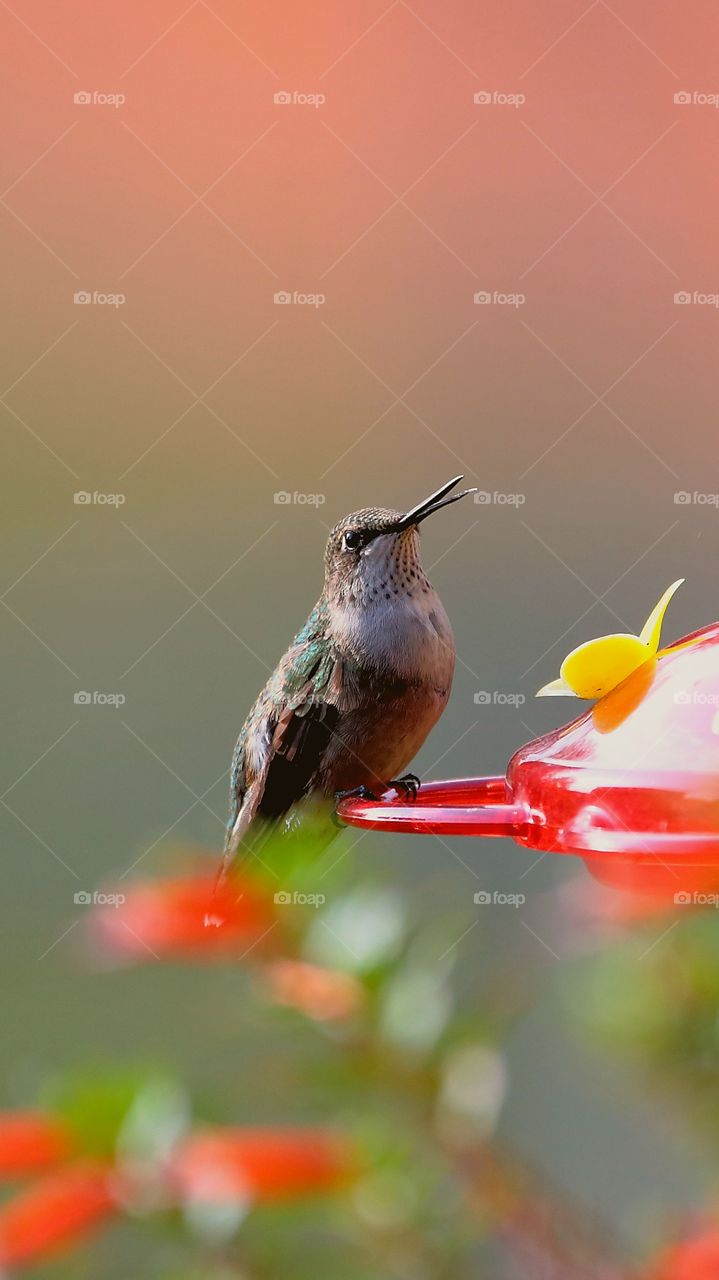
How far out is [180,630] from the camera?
269 inches

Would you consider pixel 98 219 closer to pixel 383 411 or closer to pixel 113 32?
pixel 113 32

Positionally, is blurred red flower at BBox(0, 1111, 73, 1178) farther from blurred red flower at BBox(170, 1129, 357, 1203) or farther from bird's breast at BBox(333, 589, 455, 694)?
bird's breast at BBox(333, 589, 455, 694)

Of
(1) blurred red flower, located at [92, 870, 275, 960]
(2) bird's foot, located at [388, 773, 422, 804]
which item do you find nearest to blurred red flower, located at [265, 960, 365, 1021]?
(1) blurred red flower, located at [92, 870, 275, 960]

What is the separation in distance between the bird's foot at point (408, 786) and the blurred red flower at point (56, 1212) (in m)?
0.88

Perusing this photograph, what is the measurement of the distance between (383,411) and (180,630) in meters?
1.52

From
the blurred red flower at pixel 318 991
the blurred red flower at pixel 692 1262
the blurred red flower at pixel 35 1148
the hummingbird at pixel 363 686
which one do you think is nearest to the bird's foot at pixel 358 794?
the hummingbird at pixel 363 686

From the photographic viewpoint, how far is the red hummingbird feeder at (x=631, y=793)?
1.61m

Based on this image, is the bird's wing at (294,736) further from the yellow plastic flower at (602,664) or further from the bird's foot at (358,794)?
the yellow plastic flower at (602,664)

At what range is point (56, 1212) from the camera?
147 cm

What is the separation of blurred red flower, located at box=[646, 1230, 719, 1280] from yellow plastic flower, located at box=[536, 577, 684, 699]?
877 mm

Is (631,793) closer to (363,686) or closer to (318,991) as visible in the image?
(318,991)

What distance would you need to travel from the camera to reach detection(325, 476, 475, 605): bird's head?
2.91m

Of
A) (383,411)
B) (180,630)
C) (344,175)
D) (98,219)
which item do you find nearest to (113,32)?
(98,219)

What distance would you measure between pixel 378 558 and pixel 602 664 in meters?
0.93
